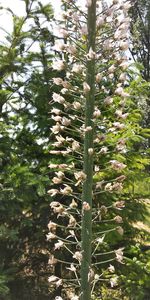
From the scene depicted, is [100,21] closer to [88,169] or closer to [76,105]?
[76,105]

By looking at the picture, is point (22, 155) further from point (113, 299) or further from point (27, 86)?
point (113, 299)

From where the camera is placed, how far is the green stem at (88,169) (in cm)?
321

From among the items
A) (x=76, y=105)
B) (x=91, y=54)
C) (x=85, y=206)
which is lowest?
(x=85, y=206)

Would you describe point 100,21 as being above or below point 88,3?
below

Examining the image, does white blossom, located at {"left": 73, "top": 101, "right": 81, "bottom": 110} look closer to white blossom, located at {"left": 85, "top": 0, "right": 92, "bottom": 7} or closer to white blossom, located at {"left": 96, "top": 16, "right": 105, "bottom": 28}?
white blossom, located at {"left": 96, "top": 16, "right": 105, "bottom": 28}

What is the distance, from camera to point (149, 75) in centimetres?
2148

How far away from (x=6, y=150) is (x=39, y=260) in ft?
7.34

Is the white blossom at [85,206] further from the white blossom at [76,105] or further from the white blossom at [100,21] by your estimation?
the white blossom at [100,21]

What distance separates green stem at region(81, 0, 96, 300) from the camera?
3.21m

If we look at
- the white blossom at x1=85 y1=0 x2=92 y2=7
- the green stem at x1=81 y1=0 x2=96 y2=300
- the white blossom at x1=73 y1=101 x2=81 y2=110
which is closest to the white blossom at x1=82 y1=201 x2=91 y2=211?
the green stem at x1=81 y1=0 x2=96 y2=300

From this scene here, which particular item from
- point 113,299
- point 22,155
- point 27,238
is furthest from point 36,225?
point 113,299

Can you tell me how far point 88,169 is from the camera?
3.27m

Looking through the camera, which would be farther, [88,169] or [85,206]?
[88,169]

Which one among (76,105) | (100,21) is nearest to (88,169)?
(76,105)
